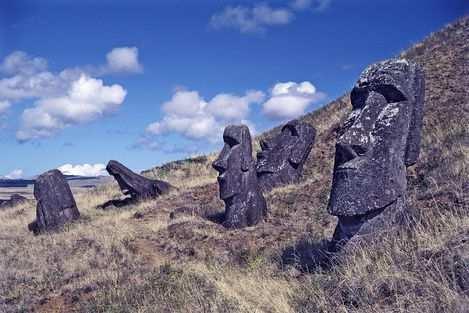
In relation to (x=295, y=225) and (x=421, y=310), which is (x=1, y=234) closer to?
(x=295, y=225)

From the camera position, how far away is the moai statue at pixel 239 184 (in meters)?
13.2

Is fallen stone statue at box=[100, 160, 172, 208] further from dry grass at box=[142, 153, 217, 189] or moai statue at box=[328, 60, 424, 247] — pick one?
A: moai statue at box=[328, 60, 424, 247]

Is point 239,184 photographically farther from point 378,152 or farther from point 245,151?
point 378,152

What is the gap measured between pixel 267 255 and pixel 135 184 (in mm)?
12031

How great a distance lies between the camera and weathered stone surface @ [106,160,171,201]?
20.3m

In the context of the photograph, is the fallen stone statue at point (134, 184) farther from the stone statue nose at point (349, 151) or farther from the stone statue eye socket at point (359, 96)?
the stone statue nose at point (349, 151)

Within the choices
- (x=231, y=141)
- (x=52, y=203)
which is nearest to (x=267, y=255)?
(x=231, y=141)

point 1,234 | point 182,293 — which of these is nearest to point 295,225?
point 182,293

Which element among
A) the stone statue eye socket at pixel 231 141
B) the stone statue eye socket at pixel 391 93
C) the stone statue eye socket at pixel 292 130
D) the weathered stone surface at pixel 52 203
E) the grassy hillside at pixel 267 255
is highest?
the stone statue eye socket at pixel 292 130

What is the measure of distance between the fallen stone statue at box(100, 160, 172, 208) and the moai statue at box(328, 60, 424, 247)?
45.1ft

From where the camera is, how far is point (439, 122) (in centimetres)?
1694

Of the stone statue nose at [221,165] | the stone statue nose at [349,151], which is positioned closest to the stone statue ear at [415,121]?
the stone statue nose at [349,151]

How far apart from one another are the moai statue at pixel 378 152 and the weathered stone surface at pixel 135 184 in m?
13.7

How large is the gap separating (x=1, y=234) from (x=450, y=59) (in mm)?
18165
